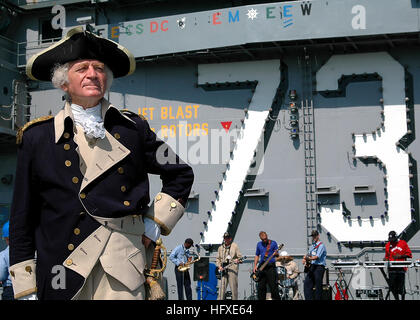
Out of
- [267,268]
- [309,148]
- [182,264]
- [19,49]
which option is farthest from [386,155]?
[19,49]

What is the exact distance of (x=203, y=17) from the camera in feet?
60.4

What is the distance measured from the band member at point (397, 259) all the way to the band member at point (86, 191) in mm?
11910

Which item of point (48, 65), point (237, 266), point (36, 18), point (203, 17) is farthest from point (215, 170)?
point (48, 65)

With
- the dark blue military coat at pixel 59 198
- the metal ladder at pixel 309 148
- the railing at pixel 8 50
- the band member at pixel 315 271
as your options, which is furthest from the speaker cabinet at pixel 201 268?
the dark blue military coat at pixel 59 198

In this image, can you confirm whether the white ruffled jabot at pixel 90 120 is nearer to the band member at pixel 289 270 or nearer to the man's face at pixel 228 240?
the man's face at pixel 228 240

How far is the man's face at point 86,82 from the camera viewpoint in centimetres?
370

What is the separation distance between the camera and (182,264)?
17703 mm

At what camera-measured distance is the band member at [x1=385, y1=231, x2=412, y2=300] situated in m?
14.6

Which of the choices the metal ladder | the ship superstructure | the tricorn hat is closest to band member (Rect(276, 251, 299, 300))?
the ship superstructure

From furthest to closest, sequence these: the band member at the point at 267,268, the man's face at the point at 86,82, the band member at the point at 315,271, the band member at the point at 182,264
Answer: the band member at the point at 182,264 < the band member at the point at 267,268 < the band member at the point at 315,271 < the man's face at the point at 86,82

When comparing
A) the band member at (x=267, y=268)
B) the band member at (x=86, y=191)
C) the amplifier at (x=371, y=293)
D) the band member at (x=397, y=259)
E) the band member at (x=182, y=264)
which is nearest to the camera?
the band member at (x=86, y=191)

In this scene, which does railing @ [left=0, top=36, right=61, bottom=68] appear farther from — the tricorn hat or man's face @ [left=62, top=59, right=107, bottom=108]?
man's face @ [left=62, top=59, right=107, bottom=108]

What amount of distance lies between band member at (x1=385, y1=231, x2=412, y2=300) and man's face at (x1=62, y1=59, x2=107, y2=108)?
40.2 feet

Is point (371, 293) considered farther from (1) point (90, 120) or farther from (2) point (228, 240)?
(1) point (90, 120)
